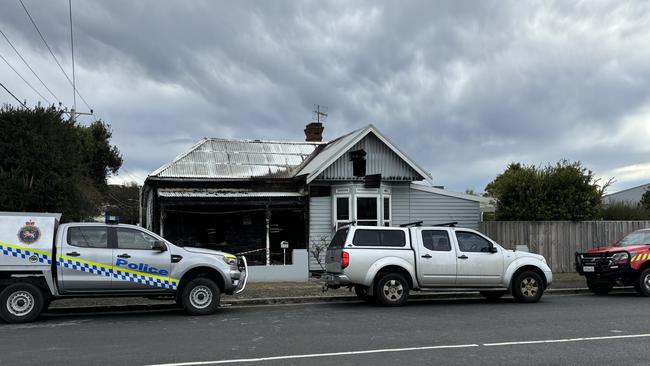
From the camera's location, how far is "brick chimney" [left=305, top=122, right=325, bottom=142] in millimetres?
25750

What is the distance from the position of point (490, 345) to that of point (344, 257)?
4601 mm

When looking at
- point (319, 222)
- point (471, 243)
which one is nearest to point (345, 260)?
point (471, 243)

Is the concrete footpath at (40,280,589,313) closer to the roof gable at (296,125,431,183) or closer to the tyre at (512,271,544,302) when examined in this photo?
the tyre at (512,271,544,302)

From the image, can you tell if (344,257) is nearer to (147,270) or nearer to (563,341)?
(147,270)

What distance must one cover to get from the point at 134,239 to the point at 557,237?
1427 centimetres

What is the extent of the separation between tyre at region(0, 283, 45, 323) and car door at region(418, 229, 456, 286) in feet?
24.7

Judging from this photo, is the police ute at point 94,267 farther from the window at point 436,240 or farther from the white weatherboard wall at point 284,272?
the white weatherboard wall at point 284,272

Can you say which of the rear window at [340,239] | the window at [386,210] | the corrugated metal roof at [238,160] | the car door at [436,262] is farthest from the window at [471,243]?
the corrugated metal roof at [238,160]

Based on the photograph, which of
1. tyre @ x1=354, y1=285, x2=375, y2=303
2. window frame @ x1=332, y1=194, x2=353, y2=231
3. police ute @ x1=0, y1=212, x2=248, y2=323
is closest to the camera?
police ute @ x1=0, y1=212, x2=248, y2=323

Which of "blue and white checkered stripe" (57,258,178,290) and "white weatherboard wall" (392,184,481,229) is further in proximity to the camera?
"white weatherboard wall" (392,184,481,229)

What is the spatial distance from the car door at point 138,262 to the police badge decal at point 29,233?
1.36 m

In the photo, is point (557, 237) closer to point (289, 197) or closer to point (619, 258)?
point (619, 258)

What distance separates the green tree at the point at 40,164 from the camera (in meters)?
14.3

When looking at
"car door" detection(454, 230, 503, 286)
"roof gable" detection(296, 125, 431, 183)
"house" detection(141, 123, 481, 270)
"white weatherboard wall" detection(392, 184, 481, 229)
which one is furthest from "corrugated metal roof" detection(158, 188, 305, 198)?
"car door" detection(454, 230, 503, 286)
